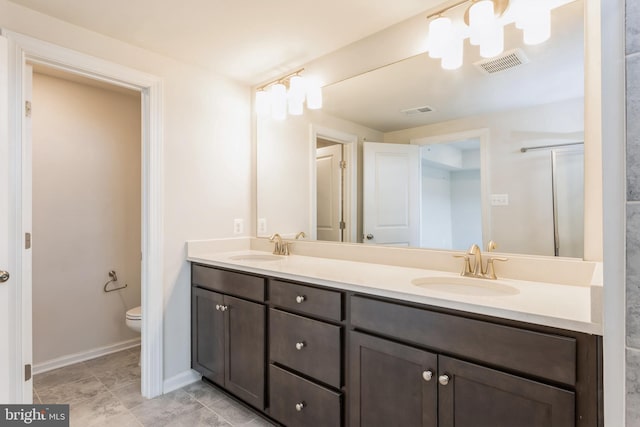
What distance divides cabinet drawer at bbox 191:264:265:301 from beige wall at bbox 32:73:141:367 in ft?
3.60

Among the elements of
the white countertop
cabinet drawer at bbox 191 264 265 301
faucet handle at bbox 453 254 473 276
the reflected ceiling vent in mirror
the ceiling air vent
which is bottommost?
cabinet drawer at bbox 191 264 265 301

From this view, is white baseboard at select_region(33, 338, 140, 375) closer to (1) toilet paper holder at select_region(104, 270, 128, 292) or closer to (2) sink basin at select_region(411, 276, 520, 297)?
(1) toilet paper holder at select_region(104, 270, 128, 292)

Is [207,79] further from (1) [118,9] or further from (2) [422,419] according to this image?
(2) [422,419]

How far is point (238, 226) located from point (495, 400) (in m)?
2.04

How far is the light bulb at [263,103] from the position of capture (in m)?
2.50

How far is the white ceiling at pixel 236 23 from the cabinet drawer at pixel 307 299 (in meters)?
1.42

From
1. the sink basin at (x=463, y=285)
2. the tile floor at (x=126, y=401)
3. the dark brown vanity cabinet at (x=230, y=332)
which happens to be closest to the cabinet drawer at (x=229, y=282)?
the dark brown vanity cabinet at (x=230, y=332)

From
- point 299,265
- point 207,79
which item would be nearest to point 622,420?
point 299,265

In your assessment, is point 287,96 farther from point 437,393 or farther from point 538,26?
point 437,393

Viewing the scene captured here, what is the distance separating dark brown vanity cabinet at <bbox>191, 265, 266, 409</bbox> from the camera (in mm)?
1758

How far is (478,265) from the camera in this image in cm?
148

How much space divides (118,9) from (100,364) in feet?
8.19

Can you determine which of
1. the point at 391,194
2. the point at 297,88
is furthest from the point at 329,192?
the point at 297,88

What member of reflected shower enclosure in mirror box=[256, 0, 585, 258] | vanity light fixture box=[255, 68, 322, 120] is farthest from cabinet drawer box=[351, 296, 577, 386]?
vanity light fixture box=[255, 68, 322, 120]
